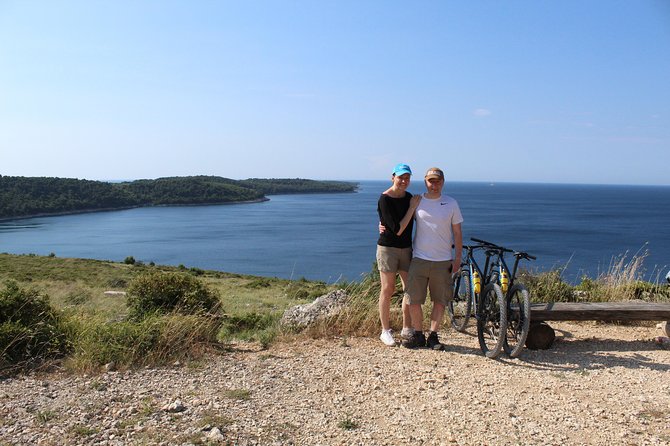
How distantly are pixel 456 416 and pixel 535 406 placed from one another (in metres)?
0.58

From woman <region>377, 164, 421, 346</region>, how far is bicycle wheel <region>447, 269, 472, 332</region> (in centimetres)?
85

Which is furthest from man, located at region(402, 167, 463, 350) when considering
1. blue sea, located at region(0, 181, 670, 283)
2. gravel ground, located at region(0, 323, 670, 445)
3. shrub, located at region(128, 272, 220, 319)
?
blue sea, located at region(0, 181, 670, 283)

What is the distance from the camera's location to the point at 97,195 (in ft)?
392

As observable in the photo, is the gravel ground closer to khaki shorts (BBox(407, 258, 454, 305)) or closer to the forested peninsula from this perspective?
khaki shorts (BBox(407, 258, 454, 305))

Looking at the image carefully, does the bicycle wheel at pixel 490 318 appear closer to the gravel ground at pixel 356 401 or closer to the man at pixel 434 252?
the gravel ground at pixel 356 401

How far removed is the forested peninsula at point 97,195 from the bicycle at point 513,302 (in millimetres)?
109004

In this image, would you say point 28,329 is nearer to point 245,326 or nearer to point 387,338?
point 245,326

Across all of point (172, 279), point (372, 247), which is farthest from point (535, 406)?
point (372, 247)

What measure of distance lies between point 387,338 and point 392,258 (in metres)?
0.76

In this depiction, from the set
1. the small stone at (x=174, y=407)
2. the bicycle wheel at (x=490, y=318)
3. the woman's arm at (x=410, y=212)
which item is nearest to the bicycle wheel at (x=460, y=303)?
the bicycle wheel at (x=490, y=318)

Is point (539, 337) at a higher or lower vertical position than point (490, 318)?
lower

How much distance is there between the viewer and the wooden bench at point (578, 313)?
4.61 meters

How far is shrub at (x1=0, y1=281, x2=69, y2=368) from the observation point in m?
4.00

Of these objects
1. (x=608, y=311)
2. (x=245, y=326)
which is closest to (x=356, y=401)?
(x=608, y=311)
